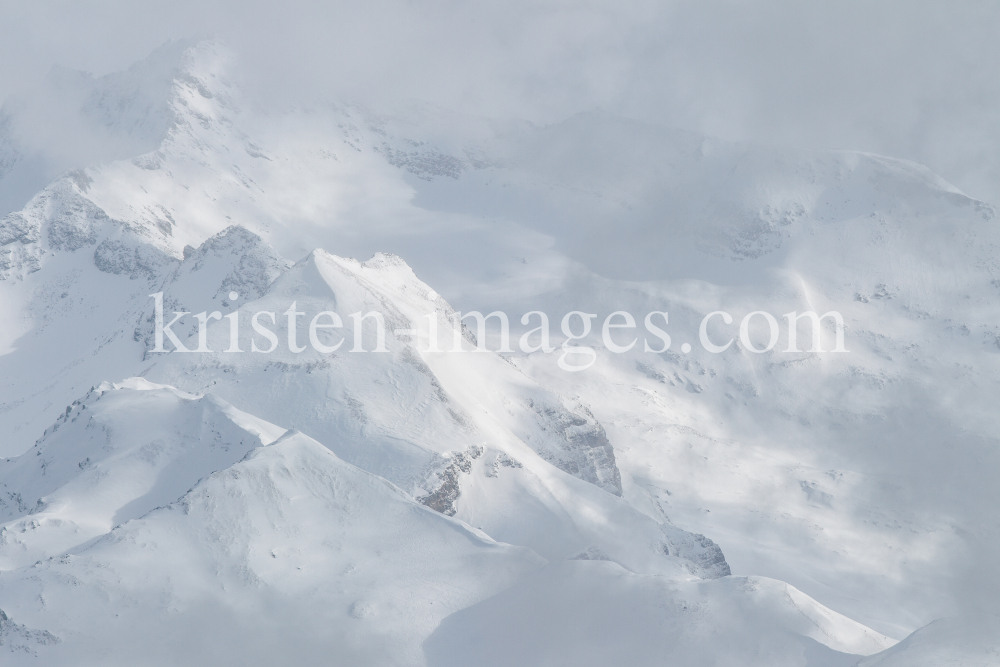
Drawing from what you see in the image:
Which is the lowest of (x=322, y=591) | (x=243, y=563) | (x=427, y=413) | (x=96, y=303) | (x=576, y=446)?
(x=96, y=303)

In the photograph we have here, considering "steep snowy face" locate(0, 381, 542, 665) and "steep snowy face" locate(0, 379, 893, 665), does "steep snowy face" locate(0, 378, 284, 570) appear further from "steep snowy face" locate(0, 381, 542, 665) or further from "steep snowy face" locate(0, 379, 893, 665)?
"steep snowy face" locate(0, 379, 893, 665)

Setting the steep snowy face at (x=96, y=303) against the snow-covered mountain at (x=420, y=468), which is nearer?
the snow-covered mountain at (x=420, y=468)

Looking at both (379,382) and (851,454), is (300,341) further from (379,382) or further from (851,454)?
(851,454)

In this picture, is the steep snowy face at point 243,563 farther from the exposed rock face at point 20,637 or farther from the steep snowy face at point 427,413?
the steep snowy face at point 427,413

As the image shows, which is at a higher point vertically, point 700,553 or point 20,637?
point 20,637

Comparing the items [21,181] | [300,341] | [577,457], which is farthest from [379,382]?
[21,181]

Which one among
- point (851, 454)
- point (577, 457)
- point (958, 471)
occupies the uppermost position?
point (958, 471)

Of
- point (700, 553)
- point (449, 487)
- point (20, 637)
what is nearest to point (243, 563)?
point (20, 637)

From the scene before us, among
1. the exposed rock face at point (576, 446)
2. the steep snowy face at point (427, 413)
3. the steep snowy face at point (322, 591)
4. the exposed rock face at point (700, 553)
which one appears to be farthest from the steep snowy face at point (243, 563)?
the exposed rock face at point (576, 446)

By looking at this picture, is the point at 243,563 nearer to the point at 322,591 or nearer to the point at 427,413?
the point at 322,591
